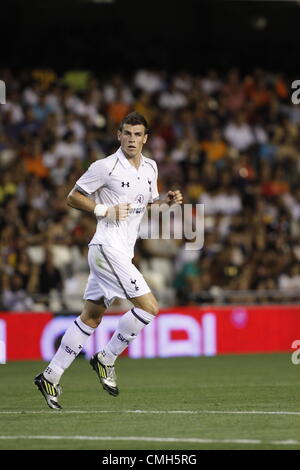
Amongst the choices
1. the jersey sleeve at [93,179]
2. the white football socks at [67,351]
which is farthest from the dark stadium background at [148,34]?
the white football socks at [67,351]

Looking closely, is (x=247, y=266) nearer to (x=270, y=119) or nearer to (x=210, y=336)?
(x=210, y=336)

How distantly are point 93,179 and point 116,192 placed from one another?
0.29 meters

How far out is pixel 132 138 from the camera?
1023 centimetres

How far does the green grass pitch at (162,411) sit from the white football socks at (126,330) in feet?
1.56

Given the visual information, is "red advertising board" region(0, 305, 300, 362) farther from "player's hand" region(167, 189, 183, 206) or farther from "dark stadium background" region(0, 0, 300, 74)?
"dark stadium background" region(0, 0, 300, 74)

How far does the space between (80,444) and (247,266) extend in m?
12.6

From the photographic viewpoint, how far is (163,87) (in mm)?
24422

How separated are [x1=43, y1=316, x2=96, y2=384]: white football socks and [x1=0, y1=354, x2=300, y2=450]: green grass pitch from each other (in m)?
0.34

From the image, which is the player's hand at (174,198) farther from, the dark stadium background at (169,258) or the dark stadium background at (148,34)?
the dark stadium background at (148,34)

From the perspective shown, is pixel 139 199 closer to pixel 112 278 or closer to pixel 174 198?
pixel 174 198

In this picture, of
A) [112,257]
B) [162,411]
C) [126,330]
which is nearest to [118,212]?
[112,257]

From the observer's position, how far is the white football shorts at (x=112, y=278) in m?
10.0

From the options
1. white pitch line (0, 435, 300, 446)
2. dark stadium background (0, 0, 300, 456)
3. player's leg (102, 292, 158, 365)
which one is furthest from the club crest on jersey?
white pitch line (0, 435, 300, 446)

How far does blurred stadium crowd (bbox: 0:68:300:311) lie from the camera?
1905 cm
